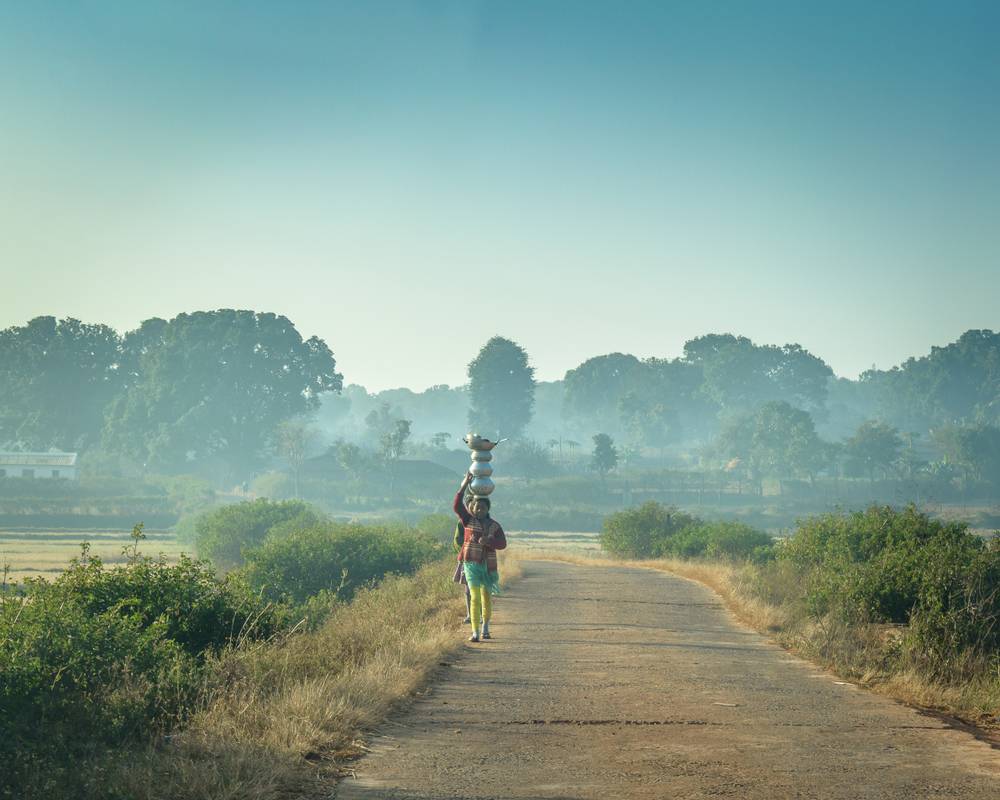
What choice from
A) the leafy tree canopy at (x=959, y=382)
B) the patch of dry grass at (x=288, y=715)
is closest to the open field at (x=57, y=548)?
the patch of dry grass at (x=288, y=715)

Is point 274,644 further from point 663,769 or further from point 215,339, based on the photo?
point 215,339

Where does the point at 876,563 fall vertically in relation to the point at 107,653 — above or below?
above

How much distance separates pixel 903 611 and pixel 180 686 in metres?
9.79

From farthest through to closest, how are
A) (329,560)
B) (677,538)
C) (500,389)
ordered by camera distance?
(500,389), (677,538), (329,560)

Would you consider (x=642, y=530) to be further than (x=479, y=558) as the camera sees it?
Yes

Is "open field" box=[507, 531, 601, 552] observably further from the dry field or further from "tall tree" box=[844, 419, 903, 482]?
"tall tree" box=[844, 419, 903, 482]

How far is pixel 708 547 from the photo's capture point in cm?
3966

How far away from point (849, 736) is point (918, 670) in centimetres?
348

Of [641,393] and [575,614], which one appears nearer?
[575,614]

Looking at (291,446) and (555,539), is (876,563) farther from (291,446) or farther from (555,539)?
(291,446)

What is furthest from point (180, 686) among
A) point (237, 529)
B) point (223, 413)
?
point (223, 413)

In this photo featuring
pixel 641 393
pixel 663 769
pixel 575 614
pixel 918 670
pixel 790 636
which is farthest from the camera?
pixel 641 393

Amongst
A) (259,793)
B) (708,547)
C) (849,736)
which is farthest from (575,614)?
(708,547)

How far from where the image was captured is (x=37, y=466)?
9675 cm
